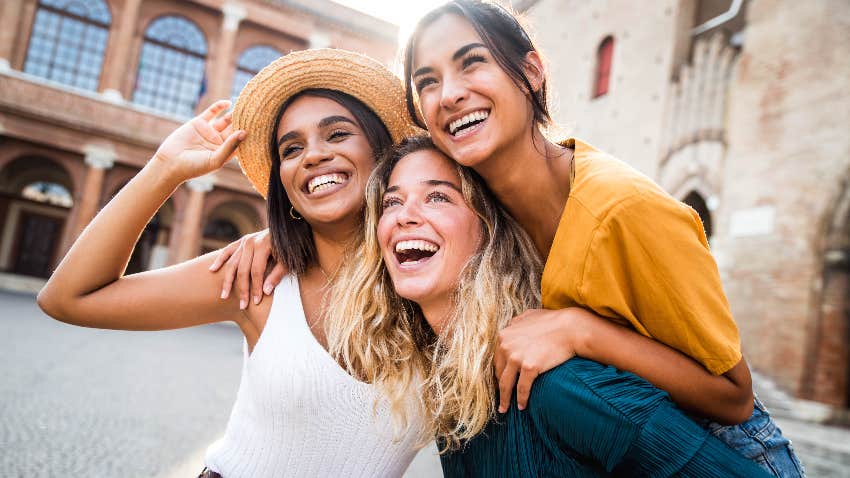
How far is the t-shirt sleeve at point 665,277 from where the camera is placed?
148 cm

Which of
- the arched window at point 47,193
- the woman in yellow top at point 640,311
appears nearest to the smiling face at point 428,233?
the woman in yellow top at point 640,311

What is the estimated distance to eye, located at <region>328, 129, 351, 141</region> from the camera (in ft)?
7.39

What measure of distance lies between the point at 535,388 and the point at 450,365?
1.41ft

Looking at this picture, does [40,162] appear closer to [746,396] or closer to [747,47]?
[747,47]

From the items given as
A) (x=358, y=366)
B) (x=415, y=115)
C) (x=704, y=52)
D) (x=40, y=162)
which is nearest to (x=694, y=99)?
(x=704, y=52)

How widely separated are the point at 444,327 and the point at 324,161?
84cm

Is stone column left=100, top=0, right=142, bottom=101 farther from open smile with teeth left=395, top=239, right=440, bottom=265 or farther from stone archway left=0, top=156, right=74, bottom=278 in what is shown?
open smile with teeth left=395, top=239, right=440, bottom=265

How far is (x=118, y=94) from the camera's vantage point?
56.8 feet

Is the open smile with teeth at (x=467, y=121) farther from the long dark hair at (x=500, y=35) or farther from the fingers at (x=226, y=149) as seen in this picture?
the fingers at (x=226, y=149)

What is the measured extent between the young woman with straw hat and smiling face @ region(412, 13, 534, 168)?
434 millimetres

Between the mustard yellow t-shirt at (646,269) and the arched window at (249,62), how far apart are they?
64.6 feet

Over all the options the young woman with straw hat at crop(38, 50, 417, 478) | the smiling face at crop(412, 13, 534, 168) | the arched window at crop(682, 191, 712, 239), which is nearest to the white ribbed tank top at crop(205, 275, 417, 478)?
the young woman with straw hat at crop(38, 50, 417, 478)

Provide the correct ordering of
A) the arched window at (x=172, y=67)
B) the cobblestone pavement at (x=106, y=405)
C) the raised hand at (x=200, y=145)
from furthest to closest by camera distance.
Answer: the arched window at (x=172, y=67) → the cobblestone pavement at (x=106, y=405) → the raised hand at (x=200, y=145)

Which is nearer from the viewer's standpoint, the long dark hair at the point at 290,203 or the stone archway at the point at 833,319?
the long dark hair at the point at 290,203
